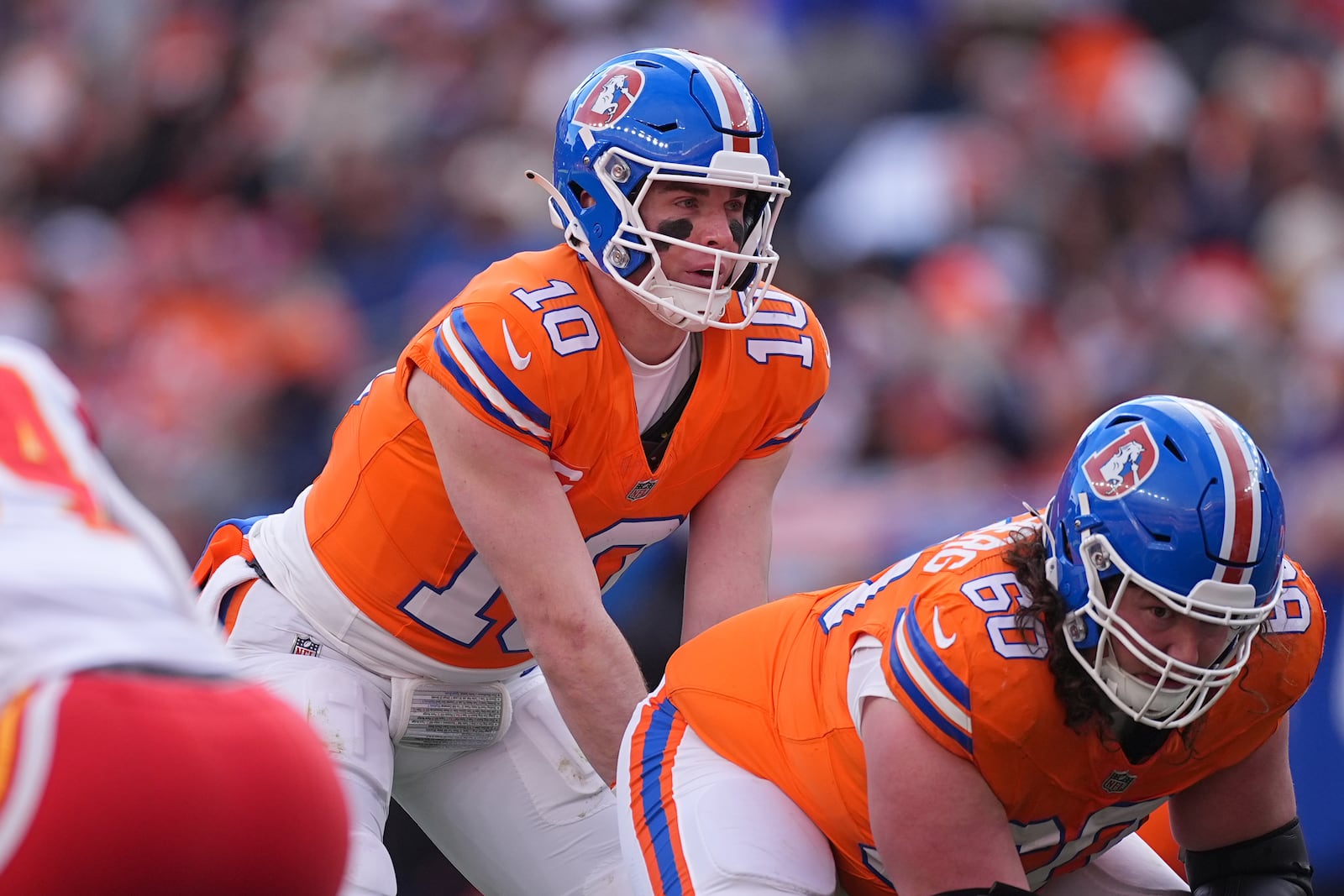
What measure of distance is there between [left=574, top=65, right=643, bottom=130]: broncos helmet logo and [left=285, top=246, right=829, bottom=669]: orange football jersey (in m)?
0.27

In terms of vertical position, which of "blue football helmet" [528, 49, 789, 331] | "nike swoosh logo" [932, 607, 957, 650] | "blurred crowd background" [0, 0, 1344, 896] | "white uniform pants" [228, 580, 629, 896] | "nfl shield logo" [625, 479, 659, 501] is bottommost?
"blurred crowd background" [0, 0, 1344, 896]

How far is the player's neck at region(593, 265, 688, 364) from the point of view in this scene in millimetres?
3479

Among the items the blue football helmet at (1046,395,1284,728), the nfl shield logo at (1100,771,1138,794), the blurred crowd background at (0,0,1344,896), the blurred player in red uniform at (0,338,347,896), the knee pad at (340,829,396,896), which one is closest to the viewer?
the blurred player in red uniform at (0,338,347,896)

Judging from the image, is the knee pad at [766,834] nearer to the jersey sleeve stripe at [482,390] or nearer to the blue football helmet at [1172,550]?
the blue football helmet at [1172,550]

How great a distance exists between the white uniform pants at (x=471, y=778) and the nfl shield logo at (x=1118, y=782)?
1.10m

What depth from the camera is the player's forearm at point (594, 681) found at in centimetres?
329

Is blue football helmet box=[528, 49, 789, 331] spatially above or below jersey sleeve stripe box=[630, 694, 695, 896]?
above

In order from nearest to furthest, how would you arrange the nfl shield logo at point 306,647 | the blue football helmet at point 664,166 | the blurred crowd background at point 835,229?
Result: 1. the blue football helmet at point 664,166
2. the nfl shield logo at point 306,647
3. the blurred crowd background at point 835,229

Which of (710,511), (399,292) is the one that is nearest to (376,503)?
(710,511)

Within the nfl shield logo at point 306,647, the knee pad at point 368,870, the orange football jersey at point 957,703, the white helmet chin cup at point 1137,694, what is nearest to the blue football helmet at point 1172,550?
the white helmet chin cup at point 1137,694

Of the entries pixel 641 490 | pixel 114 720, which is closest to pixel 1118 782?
pixel 641 490

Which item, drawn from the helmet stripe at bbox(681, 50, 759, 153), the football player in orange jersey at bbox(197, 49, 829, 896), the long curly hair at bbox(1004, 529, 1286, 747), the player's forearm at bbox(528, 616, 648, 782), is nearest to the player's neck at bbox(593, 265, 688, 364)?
the football player in orange jersey at bbox(197, 49, 829, 896)

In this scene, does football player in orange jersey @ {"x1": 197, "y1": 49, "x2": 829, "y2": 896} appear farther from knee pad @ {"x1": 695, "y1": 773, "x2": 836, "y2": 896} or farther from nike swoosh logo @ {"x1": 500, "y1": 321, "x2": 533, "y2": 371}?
knee pad @ {"x1": 695, "y1": 773, "x2": 836, "y2": 896}

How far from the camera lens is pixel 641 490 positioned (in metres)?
3.51
